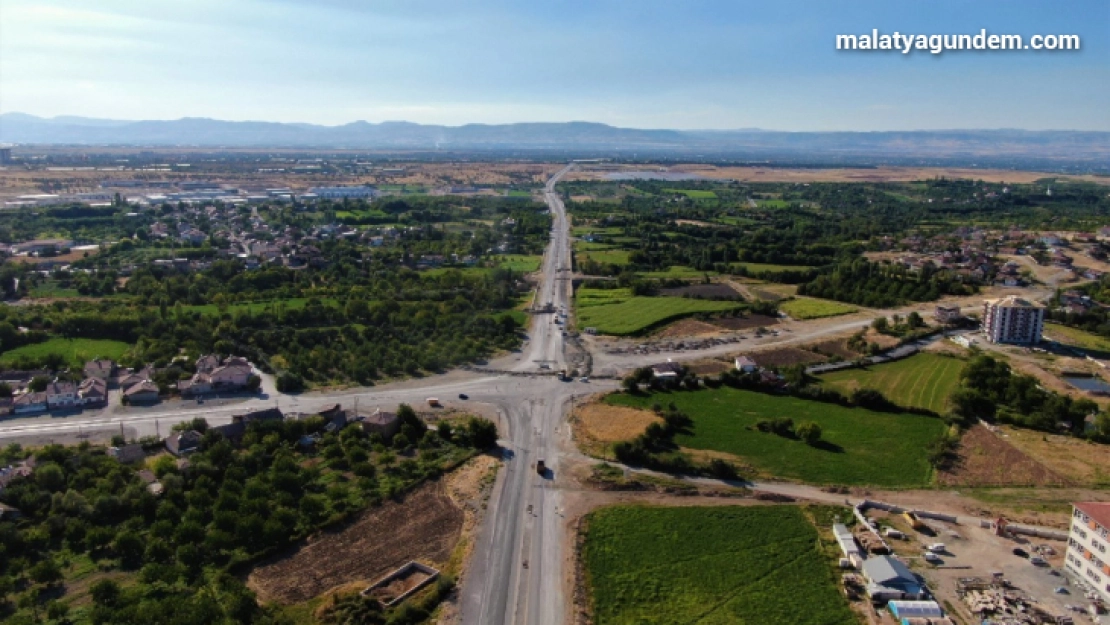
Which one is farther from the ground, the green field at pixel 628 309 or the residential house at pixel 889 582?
the green field at pixel 628 309

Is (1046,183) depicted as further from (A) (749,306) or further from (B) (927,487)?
(B) (927,487)

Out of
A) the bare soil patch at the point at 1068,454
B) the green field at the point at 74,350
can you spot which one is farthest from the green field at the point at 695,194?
the green field at the point at 74,350

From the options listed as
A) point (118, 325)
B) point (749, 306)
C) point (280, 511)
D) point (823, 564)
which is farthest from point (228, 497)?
point (749, 306)

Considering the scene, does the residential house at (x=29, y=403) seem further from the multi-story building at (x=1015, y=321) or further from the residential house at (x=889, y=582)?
the multi-story building at (x=1015, y=321)

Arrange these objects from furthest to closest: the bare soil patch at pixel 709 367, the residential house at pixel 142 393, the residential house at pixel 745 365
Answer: the bare soil patch at pixel 709 367
the residential house at pixel 745 365
the residential house at pixel 142 393

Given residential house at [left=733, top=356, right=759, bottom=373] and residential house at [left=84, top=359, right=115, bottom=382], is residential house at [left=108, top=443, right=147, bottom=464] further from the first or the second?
residential house at [left=733, top=356, right=759, bottom=373]

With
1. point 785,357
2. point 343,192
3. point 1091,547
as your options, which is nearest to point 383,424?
point 785,357
